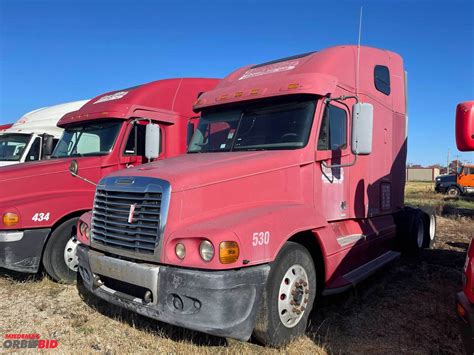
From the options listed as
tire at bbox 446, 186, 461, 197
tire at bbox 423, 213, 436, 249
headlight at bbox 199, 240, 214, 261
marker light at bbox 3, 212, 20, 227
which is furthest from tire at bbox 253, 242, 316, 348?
tire at bbox 446, 186, 461, 197

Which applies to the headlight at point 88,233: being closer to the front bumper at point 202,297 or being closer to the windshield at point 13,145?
the front bumper at point 202,297

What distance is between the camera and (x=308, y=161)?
4.43 m

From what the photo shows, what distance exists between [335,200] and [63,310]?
11.4 feet

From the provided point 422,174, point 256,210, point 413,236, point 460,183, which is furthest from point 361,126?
point 422,174

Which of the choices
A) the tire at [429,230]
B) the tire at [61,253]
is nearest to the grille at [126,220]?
the tire at [61,253]

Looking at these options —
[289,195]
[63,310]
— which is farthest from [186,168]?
[63,310]

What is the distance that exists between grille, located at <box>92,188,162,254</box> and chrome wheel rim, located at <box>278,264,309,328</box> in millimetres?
1248

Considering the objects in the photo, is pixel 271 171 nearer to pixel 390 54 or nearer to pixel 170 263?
pixel 170 263

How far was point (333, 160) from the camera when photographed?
483 cm

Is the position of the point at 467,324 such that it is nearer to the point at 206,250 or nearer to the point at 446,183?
the point at 206,250

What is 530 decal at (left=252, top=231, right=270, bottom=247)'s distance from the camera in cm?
337

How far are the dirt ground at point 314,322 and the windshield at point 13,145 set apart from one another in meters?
3.64

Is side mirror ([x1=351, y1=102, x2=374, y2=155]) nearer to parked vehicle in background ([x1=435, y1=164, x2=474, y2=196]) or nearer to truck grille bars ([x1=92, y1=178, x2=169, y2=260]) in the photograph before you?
truck grille bars ([x1=92, y1=178, x2=169, y2=260])

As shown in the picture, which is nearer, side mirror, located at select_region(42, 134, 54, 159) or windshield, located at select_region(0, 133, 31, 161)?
side mirror, located at select_region(42, 134, 54, 159)
